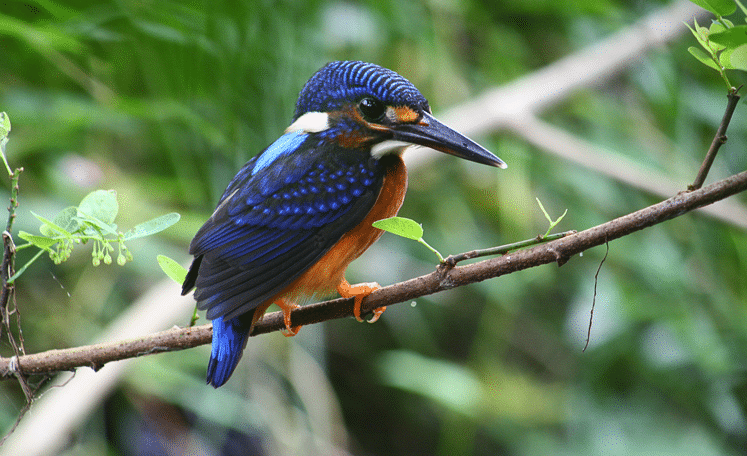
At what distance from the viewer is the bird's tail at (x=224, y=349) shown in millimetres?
1003

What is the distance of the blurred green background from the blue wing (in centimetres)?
68

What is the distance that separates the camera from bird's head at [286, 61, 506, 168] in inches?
37.9

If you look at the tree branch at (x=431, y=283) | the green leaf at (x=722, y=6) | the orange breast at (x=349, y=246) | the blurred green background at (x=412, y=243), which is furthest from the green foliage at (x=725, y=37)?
the blurred green background at (x=412, y=243)

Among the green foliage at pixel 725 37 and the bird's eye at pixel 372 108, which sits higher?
the green foliage at pixel 725 37

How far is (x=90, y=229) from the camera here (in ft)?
2.83

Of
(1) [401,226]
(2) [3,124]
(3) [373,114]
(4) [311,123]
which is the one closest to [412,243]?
(4) [311,123]

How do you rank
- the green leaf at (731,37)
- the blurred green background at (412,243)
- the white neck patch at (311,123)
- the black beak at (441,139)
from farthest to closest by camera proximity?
the blurred green background at (412,243) < the white neck patch at (311,123) < the black beak at (441,139) < the green leaf at (731,37)

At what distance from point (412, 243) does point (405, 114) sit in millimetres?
1946

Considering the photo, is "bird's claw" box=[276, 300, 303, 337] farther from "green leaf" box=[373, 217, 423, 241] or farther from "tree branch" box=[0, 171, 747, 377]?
"green leaf" box=[373, 217, 423, 241]

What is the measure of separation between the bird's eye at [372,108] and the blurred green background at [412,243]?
0.77 m

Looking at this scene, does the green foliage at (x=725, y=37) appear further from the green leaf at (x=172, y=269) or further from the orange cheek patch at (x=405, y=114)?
the green leaf at (x=172, y=269)

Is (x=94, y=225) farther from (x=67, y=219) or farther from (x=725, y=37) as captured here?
(x=725, y=37)

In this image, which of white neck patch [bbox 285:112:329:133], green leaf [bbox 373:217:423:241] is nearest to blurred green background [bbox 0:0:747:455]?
white neck patch [bbox 285:112:329:133]

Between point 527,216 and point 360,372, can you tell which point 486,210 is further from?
point 360,372
